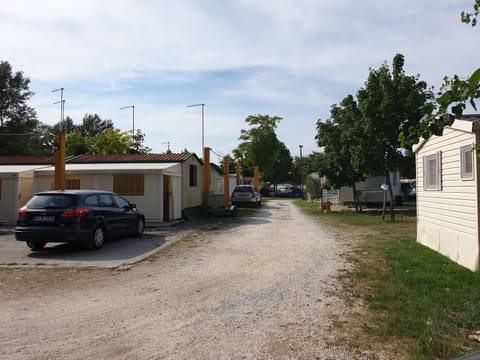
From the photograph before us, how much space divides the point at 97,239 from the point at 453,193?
29.4 ft

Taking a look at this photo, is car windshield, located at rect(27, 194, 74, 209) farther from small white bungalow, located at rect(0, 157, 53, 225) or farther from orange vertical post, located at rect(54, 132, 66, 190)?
small white bungalow, located at rect(0, 157, 53, 225)

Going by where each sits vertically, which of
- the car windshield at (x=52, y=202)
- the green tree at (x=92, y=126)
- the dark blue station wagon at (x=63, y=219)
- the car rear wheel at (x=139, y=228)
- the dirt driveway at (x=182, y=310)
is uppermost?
the green tree at (x=92, y=126)

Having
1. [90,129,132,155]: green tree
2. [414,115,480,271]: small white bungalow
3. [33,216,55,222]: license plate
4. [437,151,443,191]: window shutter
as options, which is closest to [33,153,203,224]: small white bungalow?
[33,216,55,222]: license plate

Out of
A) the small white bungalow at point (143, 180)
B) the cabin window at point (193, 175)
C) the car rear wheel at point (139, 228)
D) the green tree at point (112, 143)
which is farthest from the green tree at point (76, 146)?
the car rear wheel at point (139, 228)

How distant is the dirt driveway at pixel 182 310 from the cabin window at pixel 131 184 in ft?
28.2

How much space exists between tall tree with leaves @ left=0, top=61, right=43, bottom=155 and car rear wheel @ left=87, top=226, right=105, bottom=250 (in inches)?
1470

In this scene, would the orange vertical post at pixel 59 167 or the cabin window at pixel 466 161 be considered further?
the orange vertical post at pixel 59 167

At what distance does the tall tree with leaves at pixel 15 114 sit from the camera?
43.0m

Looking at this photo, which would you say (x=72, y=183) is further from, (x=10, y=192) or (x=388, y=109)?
(x=388, y=109)

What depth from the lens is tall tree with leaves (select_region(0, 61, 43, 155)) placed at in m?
43.0

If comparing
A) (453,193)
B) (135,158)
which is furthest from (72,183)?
(453,193)

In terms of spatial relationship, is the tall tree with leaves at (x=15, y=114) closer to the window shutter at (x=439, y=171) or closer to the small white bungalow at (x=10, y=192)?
the small white bungalow at (x=10, y=192)

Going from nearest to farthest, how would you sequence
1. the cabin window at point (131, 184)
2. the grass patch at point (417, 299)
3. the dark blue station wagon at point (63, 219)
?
the grass patch at point (417, 299), the dark blue station wagon at point (63, 219), the cabin window at point (131, 184)

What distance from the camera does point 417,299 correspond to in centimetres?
608
